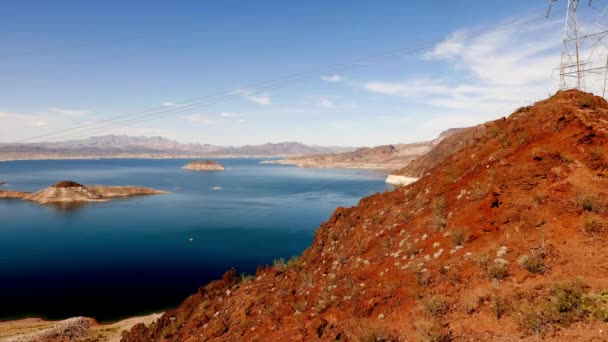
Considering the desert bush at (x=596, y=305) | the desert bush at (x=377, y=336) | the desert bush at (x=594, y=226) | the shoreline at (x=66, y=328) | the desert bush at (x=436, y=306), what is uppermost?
the desert bush at (x=594, y=226)

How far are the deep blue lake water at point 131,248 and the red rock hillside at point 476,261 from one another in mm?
18239

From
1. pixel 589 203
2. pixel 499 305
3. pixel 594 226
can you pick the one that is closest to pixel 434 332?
pixel 499 305

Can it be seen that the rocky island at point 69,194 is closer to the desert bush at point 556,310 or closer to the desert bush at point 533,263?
the desert bush at point 533,263

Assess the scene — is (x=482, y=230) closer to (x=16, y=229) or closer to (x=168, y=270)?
(x=168, y=270)

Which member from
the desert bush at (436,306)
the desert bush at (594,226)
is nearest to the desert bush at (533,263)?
the desert bush at (594,226)

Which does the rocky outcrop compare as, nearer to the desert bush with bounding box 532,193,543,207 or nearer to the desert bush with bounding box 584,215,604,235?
the desert bush with bounding box 532,193,543,207

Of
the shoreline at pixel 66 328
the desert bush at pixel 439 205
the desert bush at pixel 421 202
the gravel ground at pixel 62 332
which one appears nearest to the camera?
the desert bush at pixel 439 205

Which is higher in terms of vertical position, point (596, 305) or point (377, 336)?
point (596, 305)

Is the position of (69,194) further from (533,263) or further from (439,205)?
(533,263)

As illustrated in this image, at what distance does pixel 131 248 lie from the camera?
150 feet

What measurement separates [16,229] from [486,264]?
75.1 metres

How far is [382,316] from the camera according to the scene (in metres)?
8.92

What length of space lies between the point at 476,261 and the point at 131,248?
1879 inches

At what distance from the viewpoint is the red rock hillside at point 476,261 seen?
297 inches
